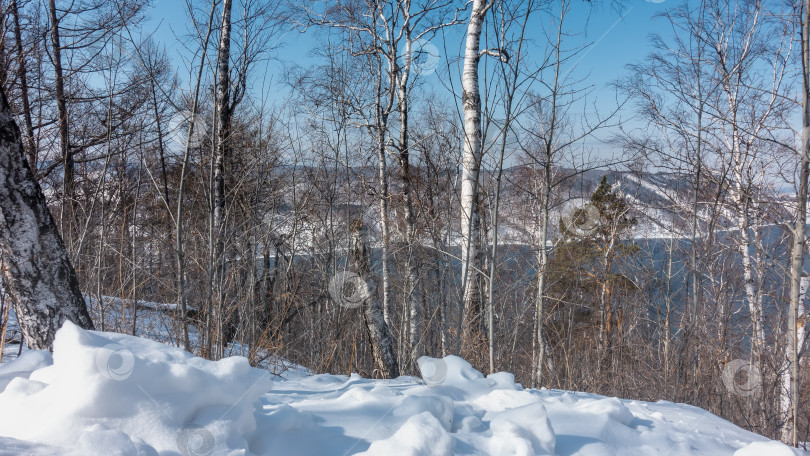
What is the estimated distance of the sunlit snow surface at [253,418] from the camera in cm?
136

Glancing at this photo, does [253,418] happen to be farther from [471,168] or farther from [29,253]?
[471,168]

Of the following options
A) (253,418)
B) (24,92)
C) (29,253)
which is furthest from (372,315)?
(24,92)

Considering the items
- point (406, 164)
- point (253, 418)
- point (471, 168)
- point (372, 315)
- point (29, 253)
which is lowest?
point (372, 315)

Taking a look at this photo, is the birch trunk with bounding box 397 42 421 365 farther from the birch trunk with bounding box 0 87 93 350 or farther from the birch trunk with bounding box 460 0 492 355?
the birch trunk with bounding box 0 87 93 350

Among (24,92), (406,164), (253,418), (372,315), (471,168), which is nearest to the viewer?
(253,418)

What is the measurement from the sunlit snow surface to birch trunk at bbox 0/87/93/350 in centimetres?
129

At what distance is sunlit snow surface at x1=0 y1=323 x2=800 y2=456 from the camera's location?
4.47ft

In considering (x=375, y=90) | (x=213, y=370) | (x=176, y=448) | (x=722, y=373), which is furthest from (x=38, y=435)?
(x=722, y=373)

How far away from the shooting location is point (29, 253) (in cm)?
298

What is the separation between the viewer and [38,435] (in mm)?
1292

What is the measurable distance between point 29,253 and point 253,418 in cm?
247

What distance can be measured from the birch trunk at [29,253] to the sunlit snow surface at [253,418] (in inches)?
50.7

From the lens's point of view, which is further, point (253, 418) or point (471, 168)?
point (471, 168)

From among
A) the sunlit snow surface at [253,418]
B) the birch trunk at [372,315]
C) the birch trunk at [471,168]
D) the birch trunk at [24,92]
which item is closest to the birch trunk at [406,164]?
the birch trunk at [372,315]
